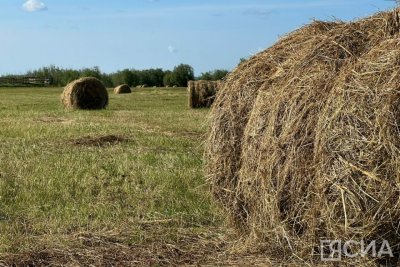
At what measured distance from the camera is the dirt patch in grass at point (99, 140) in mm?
10280

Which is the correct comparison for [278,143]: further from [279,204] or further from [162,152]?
[162,152]

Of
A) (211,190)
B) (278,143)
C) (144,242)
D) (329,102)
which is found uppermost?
(329,102)

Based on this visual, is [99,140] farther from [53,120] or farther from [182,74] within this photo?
[182,74]

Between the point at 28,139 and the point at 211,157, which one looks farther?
the point at 28,139

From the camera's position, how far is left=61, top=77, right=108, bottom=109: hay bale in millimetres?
22406

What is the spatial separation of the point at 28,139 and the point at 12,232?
5948mm

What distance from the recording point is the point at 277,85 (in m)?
4.77

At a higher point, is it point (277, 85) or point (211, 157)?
point (277, 85)

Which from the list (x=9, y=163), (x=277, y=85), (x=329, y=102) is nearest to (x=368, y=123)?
(x=329, y=102)

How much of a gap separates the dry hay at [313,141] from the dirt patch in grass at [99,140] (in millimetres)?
5245

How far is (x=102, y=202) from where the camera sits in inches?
242

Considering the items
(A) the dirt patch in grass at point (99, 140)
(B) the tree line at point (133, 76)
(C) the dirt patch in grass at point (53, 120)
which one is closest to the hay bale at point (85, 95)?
(C) the dirt patch in grass at point (53, 120)

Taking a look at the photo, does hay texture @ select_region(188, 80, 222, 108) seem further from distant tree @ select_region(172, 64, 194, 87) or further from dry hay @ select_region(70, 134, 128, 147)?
distant tree @ select_region(172, 64, 194, 87)

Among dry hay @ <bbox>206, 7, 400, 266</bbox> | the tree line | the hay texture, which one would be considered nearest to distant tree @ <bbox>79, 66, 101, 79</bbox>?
the tree line
